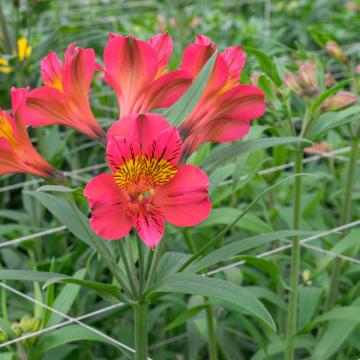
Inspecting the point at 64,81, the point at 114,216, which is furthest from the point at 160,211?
the point at 64,81

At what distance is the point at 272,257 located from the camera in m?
1.21

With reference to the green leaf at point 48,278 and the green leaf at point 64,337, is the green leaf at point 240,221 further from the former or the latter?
the green leaf at point 48,278

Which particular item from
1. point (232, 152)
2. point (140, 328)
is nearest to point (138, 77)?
point (232, 152)

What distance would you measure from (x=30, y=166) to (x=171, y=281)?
173mm

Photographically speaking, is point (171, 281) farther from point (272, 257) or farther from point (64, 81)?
point (272, 257)

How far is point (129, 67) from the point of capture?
2.41 feet

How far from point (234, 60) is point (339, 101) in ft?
0.73

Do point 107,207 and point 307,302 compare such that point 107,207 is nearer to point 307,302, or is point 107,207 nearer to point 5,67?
point 307,302

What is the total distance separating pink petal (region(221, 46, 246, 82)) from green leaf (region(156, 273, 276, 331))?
0.20 metres

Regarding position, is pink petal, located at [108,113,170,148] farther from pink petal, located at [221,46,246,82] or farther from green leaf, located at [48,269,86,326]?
green leaf, located at [48,269,86,326]

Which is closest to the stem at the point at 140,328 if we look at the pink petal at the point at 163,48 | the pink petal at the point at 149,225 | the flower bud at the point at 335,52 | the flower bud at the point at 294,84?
the pink petal at the point at 149,225

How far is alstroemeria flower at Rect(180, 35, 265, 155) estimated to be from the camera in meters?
0.75

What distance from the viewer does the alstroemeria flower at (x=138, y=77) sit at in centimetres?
73

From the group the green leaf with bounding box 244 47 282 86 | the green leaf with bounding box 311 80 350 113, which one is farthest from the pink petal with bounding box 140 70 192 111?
Result: the green leaf with bounding box 244 47 282 86
